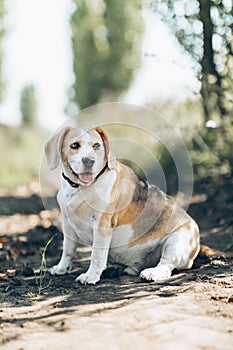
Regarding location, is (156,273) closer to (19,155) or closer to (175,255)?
(175,255)

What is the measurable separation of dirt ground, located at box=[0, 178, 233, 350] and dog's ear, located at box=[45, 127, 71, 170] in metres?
0.98

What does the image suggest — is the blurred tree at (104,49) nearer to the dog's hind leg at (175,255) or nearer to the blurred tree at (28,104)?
the blurred tree at (28,104)

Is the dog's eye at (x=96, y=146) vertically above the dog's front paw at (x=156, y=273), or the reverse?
the dog's eye at (x=96, y=146)

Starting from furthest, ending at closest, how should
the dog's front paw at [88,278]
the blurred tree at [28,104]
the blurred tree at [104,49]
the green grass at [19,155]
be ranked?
the blurred tree at [28,104]
the blurred tree at [104,49]
the green grass at [19,155]
the dog's front paw at [88,278]

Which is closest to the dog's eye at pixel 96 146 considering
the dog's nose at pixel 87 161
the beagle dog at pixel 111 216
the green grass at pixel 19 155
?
the beagle dog at pixel 111 216

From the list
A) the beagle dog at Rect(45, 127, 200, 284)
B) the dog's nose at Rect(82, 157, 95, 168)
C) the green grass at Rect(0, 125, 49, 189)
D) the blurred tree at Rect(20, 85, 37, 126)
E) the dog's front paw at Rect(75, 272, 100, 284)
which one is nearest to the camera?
the dog's nose at Rect(82, 157, 95, 168)

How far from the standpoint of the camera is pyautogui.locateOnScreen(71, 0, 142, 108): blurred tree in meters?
24.3

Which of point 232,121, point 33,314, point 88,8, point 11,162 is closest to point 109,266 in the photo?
point 33,314

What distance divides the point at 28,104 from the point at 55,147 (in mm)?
22126

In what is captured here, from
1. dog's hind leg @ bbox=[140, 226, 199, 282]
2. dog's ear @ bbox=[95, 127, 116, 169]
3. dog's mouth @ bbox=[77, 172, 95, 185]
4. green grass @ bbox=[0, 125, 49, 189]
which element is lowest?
green grass @ bbox=[0, 125, 49, 189]

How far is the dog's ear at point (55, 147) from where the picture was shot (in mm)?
4785

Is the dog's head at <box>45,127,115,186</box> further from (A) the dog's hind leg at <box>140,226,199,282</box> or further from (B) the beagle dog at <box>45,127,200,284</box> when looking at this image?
(A) the dog's hind leg at <box>140,226,199,282</box>

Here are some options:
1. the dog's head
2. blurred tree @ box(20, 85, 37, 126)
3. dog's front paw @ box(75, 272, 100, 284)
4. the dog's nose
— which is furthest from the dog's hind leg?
blurred tree @ box(20, 85, 37, 126)

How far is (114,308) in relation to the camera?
406 centimetres
